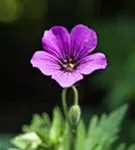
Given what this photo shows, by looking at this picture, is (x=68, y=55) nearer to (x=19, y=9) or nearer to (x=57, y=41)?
(x=57, y=41)

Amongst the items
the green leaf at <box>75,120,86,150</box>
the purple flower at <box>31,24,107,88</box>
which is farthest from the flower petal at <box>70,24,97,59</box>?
the green leaf at <box>75,120,86,150</box>

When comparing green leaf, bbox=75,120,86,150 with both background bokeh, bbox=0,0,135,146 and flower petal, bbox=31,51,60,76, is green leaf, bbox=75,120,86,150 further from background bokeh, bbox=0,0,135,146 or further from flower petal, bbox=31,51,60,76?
background bokeh, bbox=0,0,135,146

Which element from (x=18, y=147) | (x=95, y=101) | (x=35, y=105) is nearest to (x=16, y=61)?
(x=35, y=105)

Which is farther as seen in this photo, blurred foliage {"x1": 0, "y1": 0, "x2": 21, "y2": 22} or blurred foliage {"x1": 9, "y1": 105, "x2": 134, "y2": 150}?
blurred foliage {"x1": 0, "y1": 0, "x2": 21, "y2": 22}

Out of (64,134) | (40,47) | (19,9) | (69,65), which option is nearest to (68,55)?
(69,65)

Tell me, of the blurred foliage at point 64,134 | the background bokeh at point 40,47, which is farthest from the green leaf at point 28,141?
the background bokeh at point 40,47
